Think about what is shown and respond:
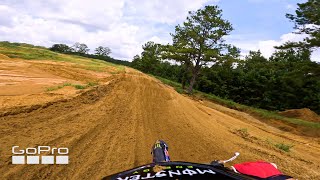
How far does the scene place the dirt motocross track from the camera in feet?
19.1

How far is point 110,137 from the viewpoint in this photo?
7508 millimetres

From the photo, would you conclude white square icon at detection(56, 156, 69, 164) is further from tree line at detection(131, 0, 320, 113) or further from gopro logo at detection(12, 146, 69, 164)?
tree line at detection(131, 0, 320, 113)

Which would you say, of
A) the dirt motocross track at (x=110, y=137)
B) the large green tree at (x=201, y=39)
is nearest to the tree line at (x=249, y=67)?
the large green tree at (x=201, y=39)

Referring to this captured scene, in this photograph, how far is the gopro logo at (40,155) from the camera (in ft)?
18.5

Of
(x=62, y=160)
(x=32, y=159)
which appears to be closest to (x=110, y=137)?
(x=62, y=160)

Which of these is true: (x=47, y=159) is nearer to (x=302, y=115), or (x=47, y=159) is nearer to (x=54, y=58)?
(x=302, y=115)

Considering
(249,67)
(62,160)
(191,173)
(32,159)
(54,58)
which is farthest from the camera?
(249,67)

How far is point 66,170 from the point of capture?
552 centimetres

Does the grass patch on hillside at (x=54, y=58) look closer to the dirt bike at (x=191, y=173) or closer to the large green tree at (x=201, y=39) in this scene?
the large green tree at (x=201, y=39)

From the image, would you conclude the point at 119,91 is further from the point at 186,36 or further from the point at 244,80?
the point at 244,80

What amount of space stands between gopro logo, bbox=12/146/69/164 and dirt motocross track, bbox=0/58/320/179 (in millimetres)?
118

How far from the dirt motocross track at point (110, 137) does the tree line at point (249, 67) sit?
54.7 ft

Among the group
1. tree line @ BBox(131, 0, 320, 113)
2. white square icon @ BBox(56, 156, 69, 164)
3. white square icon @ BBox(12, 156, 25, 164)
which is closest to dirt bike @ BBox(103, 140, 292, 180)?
white square icon @ BBox(56, 156, 69, 164)

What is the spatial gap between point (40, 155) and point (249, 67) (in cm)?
5975
